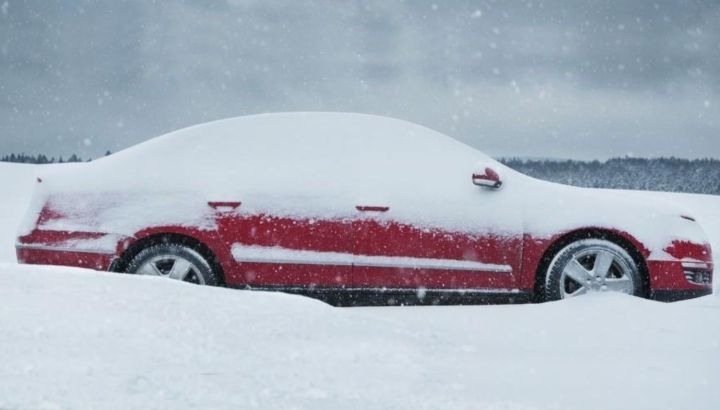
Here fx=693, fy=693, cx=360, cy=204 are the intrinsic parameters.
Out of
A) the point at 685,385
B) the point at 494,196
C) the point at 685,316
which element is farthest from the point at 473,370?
the point at 494,196

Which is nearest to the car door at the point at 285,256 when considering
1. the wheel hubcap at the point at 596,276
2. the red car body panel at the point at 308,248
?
the red car body panel at the point at 308,248

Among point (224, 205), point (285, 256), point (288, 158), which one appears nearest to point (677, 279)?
point (285, 256)

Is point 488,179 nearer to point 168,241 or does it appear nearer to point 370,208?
point 370,208

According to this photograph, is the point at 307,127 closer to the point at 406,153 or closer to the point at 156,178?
the point at 406,153

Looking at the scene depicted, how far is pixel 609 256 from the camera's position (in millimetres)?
4926

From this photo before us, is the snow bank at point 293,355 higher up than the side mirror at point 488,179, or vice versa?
the side mirror at point 488,179

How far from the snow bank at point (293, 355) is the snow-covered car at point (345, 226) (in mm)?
1195

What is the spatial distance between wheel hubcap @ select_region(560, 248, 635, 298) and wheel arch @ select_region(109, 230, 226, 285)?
2.41 m

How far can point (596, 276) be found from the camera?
16.1 ft

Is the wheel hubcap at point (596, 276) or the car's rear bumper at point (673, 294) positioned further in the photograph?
the car's rear bumper at point (673, 294)

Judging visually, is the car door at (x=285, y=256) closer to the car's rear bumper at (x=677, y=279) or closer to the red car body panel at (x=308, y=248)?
the red car body panel at (x=308, y=248)

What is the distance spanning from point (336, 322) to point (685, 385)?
1.46 m

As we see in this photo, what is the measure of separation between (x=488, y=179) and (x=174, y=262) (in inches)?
89.4

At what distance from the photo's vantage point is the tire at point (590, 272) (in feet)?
16.0
